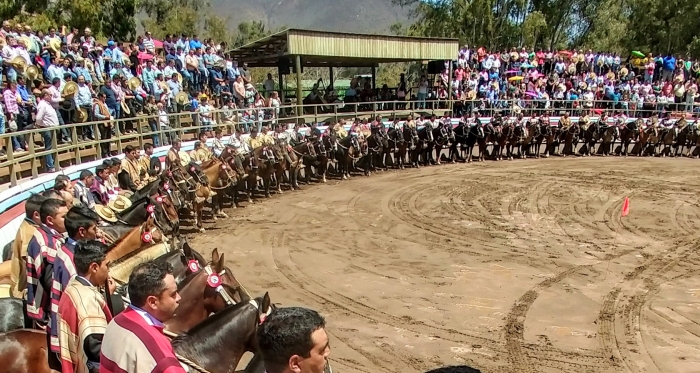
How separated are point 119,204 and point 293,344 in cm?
866

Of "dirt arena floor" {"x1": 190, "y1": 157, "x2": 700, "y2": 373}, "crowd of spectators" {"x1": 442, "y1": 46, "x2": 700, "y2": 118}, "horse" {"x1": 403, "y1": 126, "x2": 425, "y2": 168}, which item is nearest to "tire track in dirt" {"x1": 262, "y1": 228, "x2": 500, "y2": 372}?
"dirt arena floor" {"x1": 190, "y1": 157, "x2": 700, "y2": 373}

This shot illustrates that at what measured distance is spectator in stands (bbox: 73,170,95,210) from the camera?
952 cm

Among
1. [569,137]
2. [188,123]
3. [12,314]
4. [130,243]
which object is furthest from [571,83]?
[12,314]

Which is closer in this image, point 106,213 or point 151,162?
point 106,213

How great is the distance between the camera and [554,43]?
5409 centimetres

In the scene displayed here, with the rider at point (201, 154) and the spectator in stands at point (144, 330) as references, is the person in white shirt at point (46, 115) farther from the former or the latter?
the spectator in stands at point (144, 330)

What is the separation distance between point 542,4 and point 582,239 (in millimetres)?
44902

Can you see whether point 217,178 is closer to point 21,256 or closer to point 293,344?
point 21,256

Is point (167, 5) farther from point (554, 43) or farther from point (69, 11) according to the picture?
point (554, 43)

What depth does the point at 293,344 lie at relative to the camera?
99.5 inches

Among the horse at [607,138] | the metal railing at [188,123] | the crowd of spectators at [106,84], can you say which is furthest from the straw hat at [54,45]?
the horse at [607,138]

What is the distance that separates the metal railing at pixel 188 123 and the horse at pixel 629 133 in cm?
268

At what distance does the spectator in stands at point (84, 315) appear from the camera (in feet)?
12.1

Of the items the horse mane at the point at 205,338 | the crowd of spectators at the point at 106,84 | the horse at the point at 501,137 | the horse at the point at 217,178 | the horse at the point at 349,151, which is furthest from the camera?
the horse at the point at 501,137
